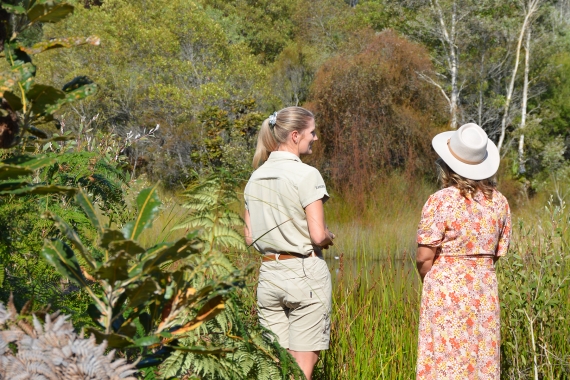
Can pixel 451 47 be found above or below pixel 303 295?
above

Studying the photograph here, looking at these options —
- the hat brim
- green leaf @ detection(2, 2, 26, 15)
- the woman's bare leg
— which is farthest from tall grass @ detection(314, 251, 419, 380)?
green leaf @ detection(2, 2, 26, 15)

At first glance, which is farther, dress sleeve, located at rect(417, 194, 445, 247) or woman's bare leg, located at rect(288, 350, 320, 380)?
woman's bare leg, located at rect(288, 350, 320, 380)

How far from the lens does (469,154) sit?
3326 mm

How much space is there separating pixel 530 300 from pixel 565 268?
1.16 meters

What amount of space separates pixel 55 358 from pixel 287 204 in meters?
2.52

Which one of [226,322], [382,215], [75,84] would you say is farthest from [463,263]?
[382,215]

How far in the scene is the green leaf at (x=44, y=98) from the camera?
1.39 m

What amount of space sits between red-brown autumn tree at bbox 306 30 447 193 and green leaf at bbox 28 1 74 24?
54.8 ft

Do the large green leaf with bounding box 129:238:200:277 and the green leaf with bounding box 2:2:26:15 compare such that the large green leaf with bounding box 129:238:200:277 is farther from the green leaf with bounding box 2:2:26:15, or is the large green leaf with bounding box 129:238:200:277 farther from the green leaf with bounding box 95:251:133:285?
the green leaf with bounding box 2:2:26:15

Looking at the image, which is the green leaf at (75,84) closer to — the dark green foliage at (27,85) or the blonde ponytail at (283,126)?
the dark green foliage at (27,85)

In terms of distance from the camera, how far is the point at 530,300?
3.71m

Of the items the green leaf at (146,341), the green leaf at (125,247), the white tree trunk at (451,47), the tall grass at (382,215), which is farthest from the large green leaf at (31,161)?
the white tree trunk at (451,47)

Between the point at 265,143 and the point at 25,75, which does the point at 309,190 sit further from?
the point at 25,75

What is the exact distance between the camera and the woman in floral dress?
3.28 m
